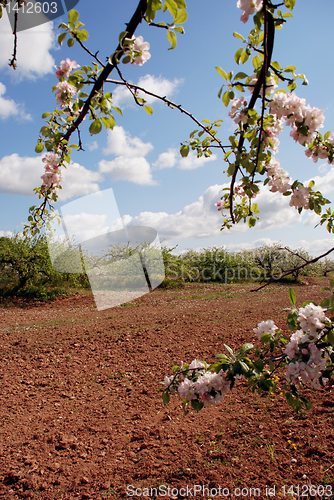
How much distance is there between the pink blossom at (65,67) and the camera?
1.58m

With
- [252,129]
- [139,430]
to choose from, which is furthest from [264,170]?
[139,430]

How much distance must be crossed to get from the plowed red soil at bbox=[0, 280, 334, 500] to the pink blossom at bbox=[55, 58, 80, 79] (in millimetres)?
2549

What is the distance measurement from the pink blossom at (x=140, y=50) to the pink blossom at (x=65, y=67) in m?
0.46

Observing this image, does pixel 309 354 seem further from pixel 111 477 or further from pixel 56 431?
pixel 56 431

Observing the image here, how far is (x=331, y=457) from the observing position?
→ 6.45 ft

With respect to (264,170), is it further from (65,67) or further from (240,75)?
(65,67)

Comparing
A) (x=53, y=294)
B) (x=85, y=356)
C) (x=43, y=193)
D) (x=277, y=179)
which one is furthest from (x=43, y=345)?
(x=53, y=294)

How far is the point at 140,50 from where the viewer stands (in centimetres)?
131

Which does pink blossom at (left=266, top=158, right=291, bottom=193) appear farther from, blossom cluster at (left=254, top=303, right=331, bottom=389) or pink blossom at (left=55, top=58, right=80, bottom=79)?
pink blossom at (left=55, top=58, right=80, bottom=79)

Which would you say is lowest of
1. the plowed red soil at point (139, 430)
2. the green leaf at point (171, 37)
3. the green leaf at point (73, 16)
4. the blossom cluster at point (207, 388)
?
the plowed red soil at point (139, 430)

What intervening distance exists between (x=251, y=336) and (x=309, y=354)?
10.1ft

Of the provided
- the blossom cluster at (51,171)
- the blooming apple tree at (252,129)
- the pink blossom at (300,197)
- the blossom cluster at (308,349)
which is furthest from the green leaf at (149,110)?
the blossom cluster at (308,349)

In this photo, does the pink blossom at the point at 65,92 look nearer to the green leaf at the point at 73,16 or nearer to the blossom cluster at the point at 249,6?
the green leaf at the point at 73,16

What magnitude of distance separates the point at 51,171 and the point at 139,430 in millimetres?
2230
